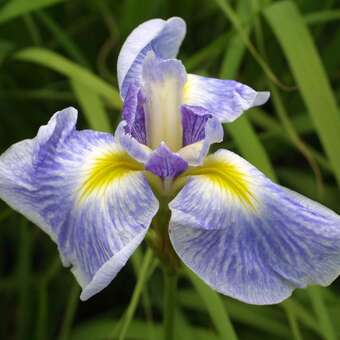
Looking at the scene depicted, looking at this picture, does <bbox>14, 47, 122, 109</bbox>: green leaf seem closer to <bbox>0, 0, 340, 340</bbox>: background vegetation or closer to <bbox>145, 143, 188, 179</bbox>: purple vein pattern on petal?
<bbox>0, 0, 340, 340</bbox>: background vegetation

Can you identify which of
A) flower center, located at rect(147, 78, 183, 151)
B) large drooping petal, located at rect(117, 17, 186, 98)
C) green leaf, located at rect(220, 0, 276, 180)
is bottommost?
green leaf, located at rect(220, 0, 276, 180)

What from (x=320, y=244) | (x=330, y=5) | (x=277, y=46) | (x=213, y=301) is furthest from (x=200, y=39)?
(x=320, y=244)

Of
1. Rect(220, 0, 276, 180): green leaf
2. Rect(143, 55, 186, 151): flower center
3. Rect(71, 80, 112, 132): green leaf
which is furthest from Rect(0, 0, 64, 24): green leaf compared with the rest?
Rect(143, 55, 186, 151): flower center

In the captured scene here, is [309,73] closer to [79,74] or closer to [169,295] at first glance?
[79,74]

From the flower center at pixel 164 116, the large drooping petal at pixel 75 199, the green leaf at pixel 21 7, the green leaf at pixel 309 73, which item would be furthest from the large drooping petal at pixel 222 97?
the green leaf at pixel 21 7

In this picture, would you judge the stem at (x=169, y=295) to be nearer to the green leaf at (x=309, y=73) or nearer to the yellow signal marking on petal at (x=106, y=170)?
the yellow signal marking on petal at (x=106, y=170)

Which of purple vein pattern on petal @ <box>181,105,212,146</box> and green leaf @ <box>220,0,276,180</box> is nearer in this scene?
purple vein pattern on petal @ <box>181,105,212,146</box>

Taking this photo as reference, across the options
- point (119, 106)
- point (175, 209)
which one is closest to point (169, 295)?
point (175, 209)
